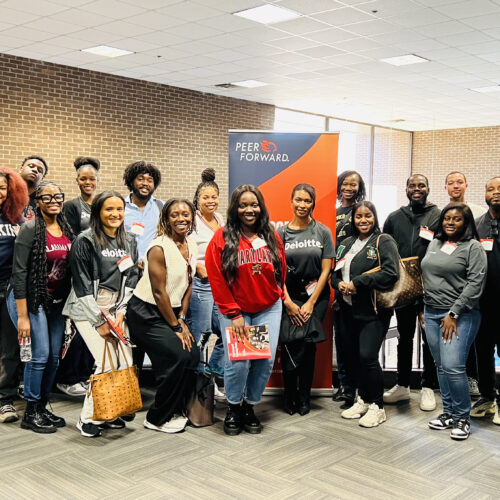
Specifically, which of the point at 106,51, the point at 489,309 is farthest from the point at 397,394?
the point at 106,51

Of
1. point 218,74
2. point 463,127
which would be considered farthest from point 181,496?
point 463,127

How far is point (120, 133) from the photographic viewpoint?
996 cm

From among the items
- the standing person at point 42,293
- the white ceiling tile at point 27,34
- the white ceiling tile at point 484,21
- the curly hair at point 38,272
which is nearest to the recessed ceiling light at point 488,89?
the white ceiling tile at point 484,21

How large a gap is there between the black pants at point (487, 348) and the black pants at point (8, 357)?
3.03m

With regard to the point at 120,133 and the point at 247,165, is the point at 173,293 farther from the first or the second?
the point at 120,133

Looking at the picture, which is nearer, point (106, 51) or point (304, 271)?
point (304, 271)

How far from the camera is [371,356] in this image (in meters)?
3.84

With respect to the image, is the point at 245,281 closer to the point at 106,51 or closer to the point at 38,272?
the point at 38,272

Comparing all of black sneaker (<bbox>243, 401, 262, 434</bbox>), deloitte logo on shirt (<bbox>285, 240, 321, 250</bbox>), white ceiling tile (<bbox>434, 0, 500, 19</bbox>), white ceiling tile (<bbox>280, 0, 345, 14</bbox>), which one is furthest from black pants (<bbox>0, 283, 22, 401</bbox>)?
white ceiling tile (<bbox>434, 0, 500, 19</bbox>)

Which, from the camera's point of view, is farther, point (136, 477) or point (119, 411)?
point (119, 411)

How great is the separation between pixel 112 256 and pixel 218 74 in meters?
6.70

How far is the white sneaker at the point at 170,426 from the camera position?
12.1 ft

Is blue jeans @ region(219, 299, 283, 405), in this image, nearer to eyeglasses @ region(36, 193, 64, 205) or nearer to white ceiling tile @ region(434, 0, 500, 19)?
eyeglasses @ region(36, 193, 64, 205)

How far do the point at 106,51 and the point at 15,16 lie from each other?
1.77m
